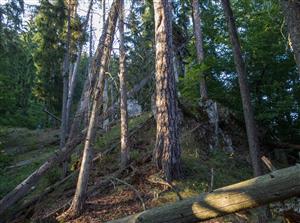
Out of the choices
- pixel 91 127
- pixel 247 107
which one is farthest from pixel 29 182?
pixel 247 107

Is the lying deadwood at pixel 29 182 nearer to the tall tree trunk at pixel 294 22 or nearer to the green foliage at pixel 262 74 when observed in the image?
the green foliage at pixel 262 74

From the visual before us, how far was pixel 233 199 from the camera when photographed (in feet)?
13.5

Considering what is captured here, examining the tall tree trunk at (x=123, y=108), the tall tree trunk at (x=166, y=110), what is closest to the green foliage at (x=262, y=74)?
the tall tree trunk at (x=123, y=108)

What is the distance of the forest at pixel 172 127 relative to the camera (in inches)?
239

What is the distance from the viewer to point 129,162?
453 inches

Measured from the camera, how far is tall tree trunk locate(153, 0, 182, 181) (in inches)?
378

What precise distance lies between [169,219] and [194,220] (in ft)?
0.99

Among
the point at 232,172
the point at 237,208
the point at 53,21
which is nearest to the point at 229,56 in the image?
the point at 232,172

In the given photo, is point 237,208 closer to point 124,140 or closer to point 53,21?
point 124,140

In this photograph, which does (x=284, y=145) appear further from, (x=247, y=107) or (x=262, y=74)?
(x=247, y=107)

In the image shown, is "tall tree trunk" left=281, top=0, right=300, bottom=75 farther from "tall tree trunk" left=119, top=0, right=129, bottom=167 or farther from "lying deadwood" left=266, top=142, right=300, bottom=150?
"lying deadwood" left=266, top=142, right=300, bottom=150

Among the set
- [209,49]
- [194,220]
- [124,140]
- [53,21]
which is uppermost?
[53,21]

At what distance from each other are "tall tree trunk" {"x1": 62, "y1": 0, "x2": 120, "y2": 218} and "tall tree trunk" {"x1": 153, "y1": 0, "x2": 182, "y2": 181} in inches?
54.6

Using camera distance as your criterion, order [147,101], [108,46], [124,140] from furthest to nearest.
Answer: [147,101] → [124,140] → [108,46]
